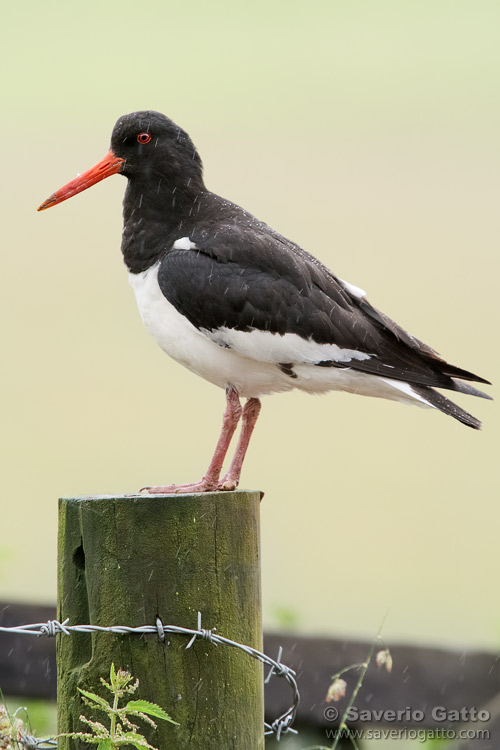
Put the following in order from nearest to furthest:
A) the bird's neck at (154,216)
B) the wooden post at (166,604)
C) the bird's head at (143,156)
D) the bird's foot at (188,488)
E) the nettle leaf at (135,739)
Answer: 1. the nettle leaf at (135,739)
2. the wooden post at (166,604)
3. the bird's foot at (188,488)
4. the bird's neck at (154,216)
5. the bird's head at (143,156)

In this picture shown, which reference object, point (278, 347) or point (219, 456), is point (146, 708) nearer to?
point (219, 456)

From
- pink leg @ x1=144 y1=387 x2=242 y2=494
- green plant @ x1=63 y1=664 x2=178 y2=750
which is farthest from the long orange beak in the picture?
green plant @ x1=63 y1=664 x2=178 y2=750

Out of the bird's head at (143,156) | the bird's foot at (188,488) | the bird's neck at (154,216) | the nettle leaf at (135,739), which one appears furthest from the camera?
the bird's head at (143,156)

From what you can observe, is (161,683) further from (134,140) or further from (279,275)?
(134,140)

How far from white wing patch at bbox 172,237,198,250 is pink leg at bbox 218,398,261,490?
1.00 metres

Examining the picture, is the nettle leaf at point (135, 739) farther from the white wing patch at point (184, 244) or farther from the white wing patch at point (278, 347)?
the white wing patch at point (184, 244)

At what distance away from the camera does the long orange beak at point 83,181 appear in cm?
464

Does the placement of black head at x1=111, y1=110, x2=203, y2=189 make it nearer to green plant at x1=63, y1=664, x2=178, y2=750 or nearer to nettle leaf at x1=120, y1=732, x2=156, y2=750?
green plant at x1=63, y1=664, x2=178, y2=750

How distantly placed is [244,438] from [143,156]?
65.2 inches

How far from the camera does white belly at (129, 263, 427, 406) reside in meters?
4.21

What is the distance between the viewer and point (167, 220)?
4.63 m

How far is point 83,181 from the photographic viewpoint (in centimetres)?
465

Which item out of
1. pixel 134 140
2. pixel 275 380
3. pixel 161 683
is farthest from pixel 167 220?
pixel 161 683

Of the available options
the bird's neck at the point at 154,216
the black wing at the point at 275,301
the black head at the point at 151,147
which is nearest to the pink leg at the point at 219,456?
the black wing at the point at 275,301
